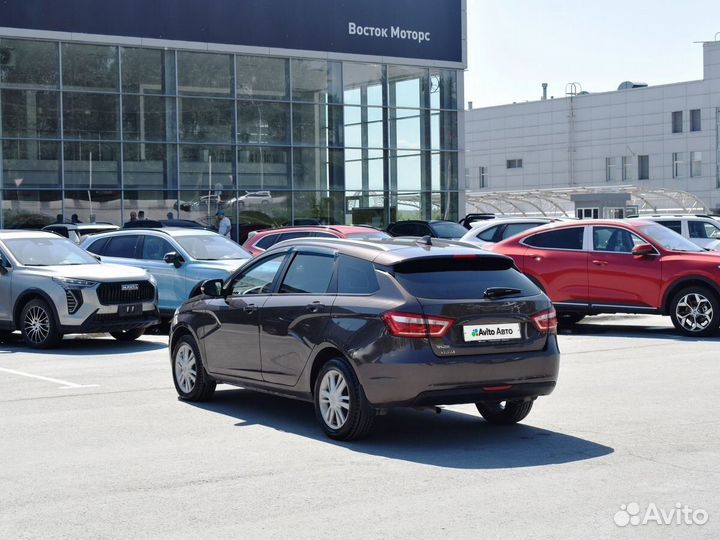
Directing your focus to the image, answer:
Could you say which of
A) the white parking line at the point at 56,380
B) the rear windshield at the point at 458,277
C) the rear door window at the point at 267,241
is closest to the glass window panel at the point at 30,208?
the rear door window at the point at 267,241

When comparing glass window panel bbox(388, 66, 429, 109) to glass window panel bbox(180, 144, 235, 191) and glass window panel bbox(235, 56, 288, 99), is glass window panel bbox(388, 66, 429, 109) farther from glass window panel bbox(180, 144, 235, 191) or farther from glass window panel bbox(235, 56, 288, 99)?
glass window panel bbox(180, 144, 235, 191)

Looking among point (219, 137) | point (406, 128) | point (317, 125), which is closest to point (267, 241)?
point (219, 137)

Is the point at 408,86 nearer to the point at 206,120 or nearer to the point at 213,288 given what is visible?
the point at 206,120

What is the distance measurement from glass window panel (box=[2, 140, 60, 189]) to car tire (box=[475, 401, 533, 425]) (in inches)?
1035

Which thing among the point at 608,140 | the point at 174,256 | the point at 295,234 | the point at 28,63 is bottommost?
the point at 174,256

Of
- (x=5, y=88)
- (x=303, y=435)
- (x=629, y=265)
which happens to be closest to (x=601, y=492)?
(x=303, y=435)

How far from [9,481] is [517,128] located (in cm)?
8047

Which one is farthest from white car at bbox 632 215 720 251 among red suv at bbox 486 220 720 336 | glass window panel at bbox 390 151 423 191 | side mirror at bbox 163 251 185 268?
glass window panel at bbox 390 151 423 191

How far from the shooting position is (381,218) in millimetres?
40188

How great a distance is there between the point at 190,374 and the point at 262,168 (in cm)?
2722

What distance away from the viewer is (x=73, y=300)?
16.0 meters

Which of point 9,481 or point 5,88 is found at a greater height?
point 5,88

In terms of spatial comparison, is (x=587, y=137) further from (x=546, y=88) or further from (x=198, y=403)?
(x=198, y=403)

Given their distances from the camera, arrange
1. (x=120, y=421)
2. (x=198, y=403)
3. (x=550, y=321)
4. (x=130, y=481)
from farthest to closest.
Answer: (x=198, y=403), (x=120, y=421), (x=550, y=321), (x=130, y=481)
